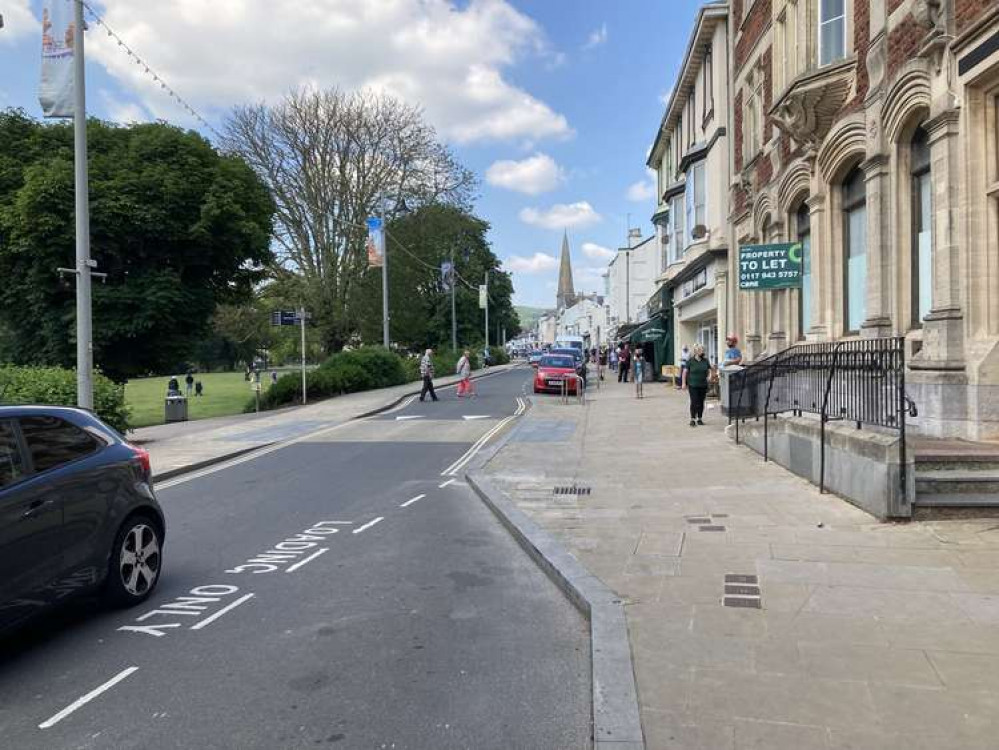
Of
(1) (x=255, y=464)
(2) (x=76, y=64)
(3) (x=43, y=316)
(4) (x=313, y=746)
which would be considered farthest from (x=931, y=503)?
(3) (x=43, y=316)

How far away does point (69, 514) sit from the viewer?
4879mm

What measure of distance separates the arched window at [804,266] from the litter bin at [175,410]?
18341mm

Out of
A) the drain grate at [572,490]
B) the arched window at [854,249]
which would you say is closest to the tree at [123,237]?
the drain grate at [572,490]

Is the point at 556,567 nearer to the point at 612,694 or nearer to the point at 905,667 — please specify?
the point at 612,694

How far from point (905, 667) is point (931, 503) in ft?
11.6

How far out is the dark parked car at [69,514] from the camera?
4.42 m

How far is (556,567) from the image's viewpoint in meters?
6.07

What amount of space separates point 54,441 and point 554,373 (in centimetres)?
2435

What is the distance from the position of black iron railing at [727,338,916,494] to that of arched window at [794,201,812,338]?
10.8ft

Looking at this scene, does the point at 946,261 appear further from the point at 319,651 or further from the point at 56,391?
the point at 56,391

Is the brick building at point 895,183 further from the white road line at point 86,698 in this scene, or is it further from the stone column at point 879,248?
the white road line at point 86,698

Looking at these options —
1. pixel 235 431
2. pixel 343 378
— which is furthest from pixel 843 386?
pixel 343 378

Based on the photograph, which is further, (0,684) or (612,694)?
(0,684)

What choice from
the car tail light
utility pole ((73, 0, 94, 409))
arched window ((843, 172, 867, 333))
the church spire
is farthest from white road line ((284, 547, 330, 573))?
the church spire
